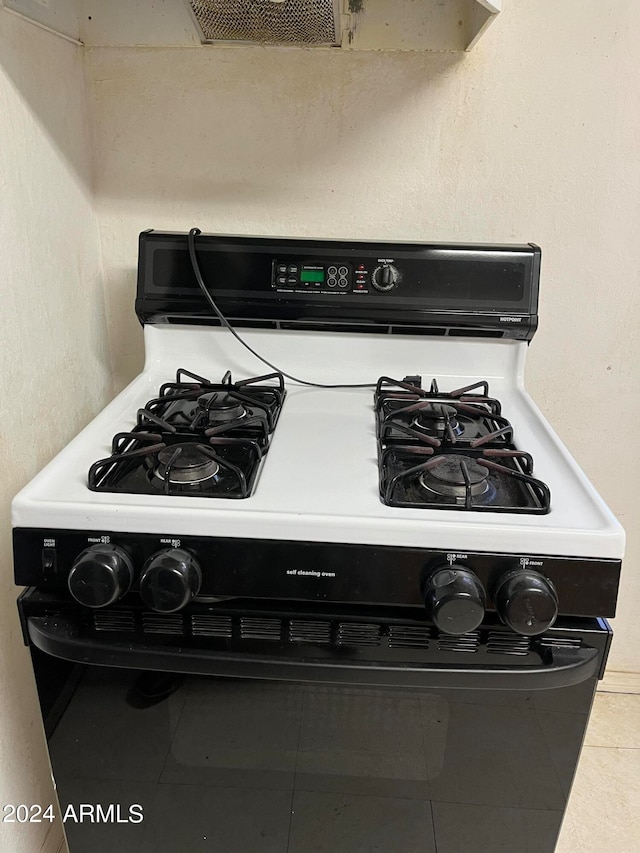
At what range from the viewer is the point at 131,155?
1202 millimetres

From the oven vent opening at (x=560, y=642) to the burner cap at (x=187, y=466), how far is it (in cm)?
45

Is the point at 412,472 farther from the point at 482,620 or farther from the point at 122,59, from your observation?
the point at 122,59

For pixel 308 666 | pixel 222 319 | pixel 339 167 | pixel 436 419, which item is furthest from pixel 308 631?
pixel 339 167

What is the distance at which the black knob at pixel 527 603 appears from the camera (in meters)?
0.71

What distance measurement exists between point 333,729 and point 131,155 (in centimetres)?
102

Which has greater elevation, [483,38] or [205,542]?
[483,38]

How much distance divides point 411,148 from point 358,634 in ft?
2.81

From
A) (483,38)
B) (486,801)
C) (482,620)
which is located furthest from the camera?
(483,38)

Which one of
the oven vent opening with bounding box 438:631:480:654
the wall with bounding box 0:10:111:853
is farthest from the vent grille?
the oven vent opening with bounding box 438:631:480:654

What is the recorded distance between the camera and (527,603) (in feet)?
2.31

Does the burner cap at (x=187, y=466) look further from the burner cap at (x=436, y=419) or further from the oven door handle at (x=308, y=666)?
the burner cap at (x=436, y=419)

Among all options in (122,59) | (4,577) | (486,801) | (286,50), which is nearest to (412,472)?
(486,801)

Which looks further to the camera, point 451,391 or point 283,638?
point 451,391

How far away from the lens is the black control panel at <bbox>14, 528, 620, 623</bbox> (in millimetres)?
725
